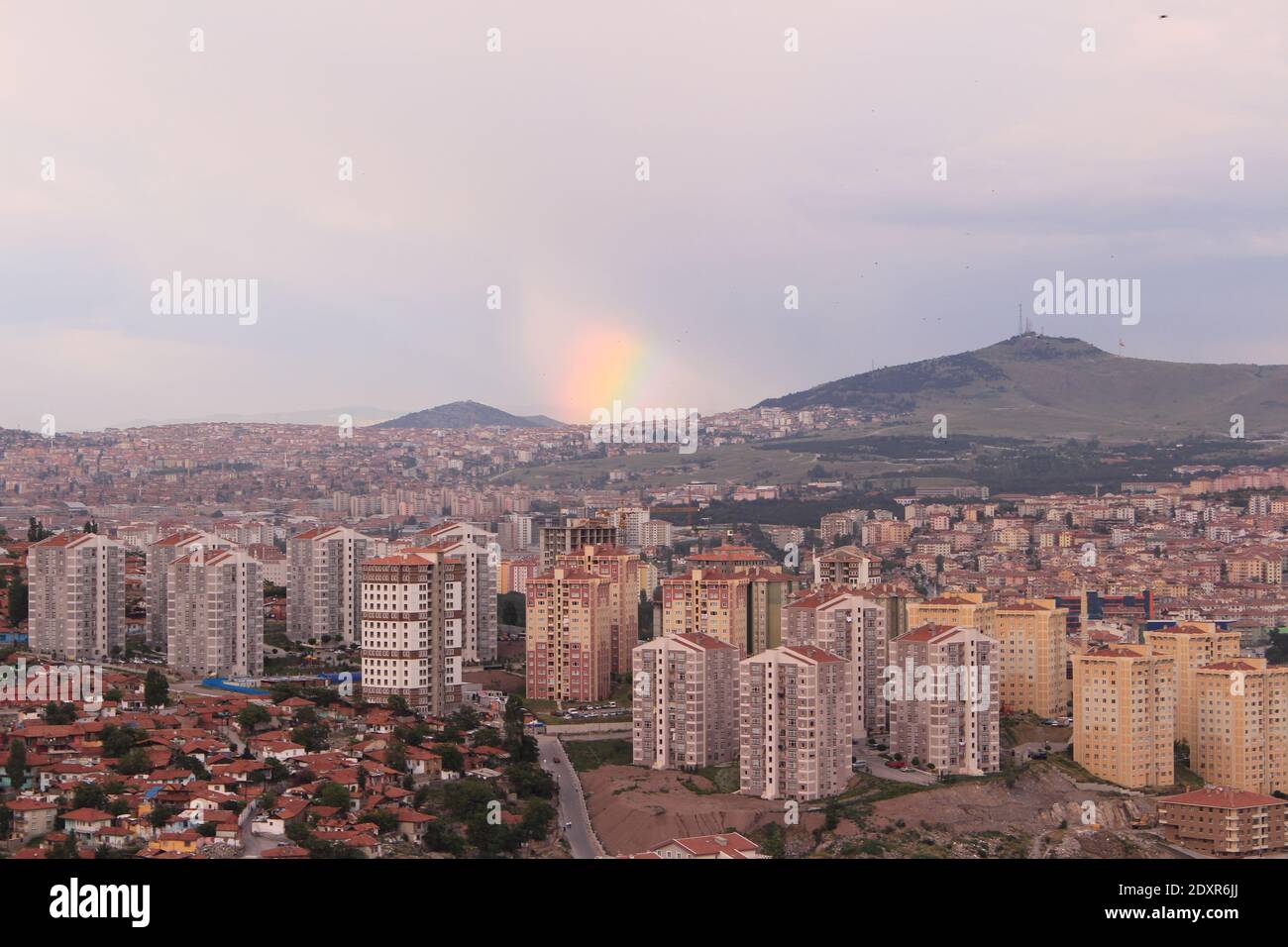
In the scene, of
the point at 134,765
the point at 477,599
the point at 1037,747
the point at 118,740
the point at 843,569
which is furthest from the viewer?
the point at 843,569

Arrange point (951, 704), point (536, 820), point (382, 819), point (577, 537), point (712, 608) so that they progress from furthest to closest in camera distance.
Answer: point (577, 537) < point (712, 608) < point (951, 704) < point (536, 820) < point (382, 819)

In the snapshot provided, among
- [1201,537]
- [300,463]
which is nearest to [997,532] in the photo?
[1201,537]

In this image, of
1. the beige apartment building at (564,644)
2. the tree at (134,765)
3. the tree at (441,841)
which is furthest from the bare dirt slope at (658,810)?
the tree at (134,765)

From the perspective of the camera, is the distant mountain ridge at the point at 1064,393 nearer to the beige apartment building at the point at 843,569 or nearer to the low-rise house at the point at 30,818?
the beige apartment building at the point at 843,569

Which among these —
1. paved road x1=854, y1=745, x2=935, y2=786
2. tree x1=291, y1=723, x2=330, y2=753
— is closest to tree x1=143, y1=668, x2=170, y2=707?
tree x1=291, y1=723, x2=330, y2=753

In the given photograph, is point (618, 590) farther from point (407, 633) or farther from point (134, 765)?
point (134, 765)

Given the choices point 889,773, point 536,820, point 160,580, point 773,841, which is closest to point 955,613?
point 889,773

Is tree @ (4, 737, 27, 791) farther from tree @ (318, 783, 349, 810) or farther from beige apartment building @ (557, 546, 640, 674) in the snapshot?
beige apartment building @ (557, 546, 640, 674)

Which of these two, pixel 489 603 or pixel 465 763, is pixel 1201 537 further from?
pixel 465 763
